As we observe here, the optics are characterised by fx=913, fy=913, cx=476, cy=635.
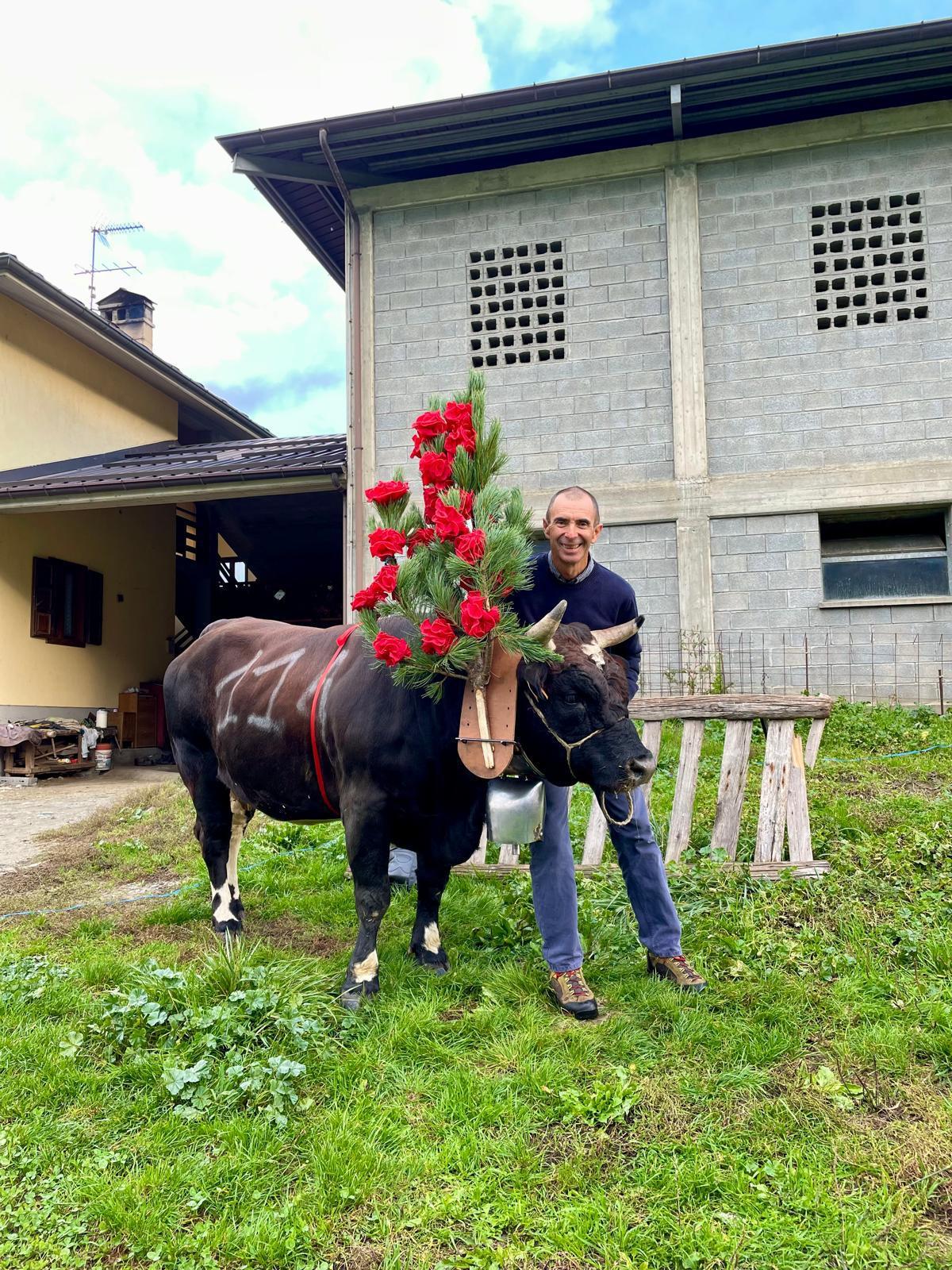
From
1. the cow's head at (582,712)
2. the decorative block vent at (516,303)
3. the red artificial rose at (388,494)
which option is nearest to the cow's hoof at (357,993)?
the cow's head at (582,712)

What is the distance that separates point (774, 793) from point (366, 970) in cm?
234

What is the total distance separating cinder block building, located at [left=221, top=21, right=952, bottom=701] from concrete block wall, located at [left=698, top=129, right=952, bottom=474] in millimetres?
26

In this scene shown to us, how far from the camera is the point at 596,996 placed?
356cm

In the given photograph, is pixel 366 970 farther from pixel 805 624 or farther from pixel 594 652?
pixel 805 624

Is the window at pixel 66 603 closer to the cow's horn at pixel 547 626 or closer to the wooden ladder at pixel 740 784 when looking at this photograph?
the wooden ladder at pixel 740 784

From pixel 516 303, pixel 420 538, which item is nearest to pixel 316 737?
pixel 420 538

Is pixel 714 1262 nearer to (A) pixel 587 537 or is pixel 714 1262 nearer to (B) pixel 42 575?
Result: (A) pixel 587 537

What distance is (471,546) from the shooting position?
3195mm

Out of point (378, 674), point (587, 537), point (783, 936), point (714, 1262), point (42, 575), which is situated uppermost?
point (42, 575)

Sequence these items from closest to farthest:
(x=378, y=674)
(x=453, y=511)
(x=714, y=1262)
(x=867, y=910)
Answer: (x=714, y=1262) → (x=453, y=511) → (x=378, y=674) → (x=867, y=910)

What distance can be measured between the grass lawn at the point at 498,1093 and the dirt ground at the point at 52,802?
10.2 feet

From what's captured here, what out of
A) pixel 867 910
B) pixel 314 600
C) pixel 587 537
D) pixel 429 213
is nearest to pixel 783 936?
pixel 867 910

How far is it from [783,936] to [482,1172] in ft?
6.48

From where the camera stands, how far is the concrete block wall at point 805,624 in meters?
9.50
